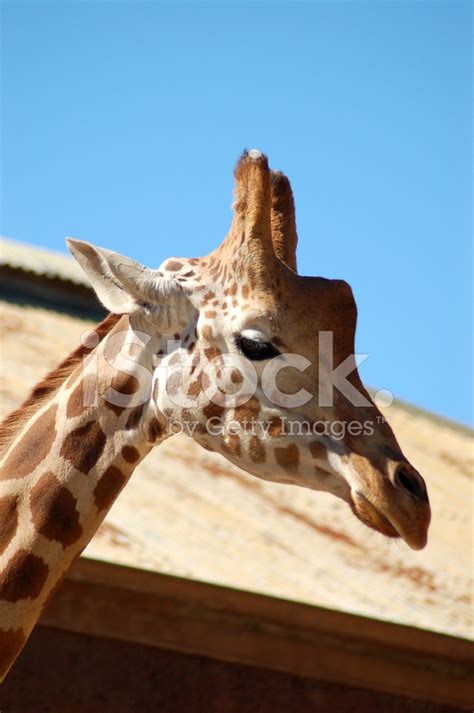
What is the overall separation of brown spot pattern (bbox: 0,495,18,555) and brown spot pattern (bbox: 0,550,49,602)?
0.22 feet

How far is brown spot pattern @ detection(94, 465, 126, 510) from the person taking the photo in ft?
13.5

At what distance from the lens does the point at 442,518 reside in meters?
10.1

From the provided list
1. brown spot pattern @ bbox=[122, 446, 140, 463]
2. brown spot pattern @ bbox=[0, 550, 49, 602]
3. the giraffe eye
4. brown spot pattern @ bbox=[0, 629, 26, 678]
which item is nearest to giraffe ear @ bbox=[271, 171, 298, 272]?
the giraffe eye

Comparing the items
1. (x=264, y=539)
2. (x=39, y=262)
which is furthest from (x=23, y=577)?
(x=39, y=262)

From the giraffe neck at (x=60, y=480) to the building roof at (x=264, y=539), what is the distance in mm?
1934

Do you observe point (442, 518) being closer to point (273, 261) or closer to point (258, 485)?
point (258, 485)

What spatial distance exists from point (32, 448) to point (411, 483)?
51.1 inches

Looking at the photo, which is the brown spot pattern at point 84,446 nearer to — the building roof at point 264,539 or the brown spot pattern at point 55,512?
the brown spot pattern at point 55,512

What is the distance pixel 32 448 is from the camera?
13.9 feet

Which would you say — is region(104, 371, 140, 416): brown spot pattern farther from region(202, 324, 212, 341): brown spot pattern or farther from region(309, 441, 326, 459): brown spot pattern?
region(309, 441, 326, 459): brown spot pattern

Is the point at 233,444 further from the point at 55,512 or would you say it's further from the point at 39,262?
the point at 39,262

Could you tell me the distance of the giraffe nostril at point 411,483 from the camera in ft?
12.4

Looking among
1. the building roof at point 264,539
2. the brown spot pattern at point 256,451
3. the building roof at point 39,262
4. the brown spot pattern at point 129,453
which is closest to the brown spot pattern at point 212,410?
the brown spot pattern at point 256,451

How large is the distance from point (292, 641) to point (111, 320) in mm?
3078
